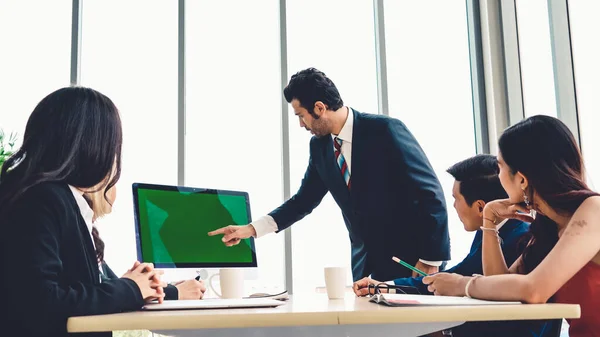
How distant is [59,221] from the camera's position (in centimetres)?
116

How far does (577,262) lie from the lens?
120 cm

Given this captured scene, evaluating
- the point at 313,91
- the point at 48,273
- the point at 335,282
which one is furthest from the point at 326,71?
the point at 48,273

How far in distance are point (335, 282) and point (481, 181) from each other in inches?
25.8

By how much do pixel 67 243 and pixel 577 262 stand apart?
3.48ft

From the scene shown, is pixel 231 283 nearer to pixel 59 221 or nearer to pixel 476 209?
pixel 59 221

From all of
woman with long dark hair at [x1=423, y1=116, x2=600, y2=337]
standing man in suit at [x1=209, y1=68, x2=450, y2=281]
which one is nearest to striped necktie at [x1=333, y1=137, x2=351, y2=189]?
standing man in suit at [x1=209, y1=68, x2=450, y2=281]

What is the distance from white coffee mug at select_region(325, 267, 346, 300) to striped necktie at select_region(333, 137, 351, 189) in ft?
3.02

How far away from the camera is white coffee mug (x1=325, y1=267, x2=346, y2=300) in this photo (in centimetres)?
154

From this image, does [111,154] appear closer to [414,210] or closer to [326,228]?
[414,210]

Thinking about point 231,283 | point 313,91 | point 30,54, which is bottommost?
point 231,283

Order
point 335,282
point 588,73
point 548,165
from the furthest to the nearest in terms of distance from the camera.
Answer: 1. point 588,73
2. point 335,282
3. point 548,165

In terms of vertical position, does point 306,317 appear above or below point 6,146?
below

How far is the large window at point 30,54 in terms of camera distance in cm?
356

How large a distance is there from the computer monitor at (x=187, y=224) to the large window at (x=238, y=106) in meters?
1.31
